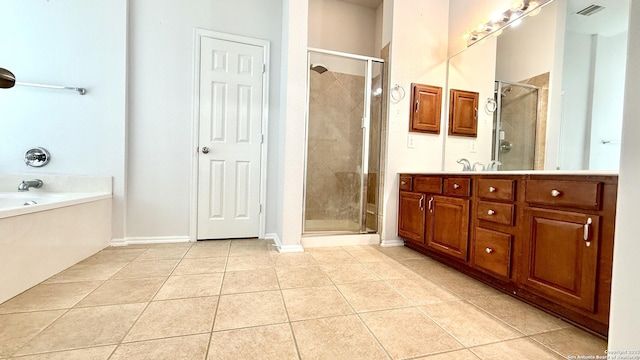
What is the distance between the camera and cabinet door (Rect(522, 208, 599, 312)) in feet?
3.73

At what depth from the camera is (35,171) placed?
Result: 2174 mm

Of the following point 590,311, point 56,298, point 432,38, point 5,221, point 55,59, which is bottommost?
point 56,298

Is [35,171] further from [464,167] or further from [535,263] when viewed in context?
[464,167]

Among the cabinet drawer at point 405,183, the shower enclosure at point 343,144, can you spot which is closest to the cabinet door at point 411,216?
the cabinet drawer at point 405,183

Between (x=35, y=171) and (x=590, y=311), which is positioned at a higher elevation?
(x=35, y=171)

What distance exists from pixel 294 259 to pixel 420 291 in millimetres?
982

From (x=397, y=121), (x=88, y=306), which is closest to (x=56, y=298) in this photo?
(x=88, y=306)

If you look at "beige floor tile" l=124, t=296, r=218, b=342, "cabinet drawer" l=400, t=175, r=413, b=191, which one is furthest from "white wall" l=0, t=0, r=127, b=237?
"cabinet drawer" l=400, t=175, r=413, b=191

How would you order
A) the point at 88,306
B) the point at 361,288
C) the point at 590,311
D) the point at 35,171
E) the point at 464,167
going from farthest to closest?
the point at 464,167
the point at 35,171
the point at 361,288
the point at 88,306
the point at 590,311

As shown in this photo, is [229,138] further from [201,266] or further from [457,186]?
[457,186]

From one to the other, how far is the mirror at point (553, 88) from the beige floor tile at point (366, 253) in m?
1.28

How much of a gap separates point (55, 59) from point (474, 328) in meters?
3.57

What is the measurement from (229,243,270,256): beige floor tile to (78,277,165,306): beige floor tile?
0.65 metres

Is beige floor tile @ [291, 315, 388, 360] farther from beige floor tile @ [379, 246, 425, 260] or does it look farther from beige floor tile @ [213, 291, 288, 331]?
beige floor tile @ [379, 246, 425, 260]
